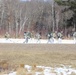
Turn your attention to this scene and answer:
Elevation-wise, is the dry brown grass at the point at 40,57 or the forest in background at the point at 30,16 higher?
the forest in background at the point at 30,16

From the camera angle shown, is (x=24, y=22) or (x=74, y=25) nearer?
(x=74, y=25)

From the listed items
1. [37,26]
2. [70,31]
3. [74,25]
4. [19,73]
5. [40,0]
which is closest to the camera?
[19,73]

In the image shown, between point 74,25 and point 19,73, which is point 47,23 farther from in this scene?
point 19,73

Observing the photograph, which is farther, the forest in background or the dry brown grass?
the forest in background

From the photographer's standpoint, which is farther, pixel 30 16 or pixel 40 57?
pixel 30 16

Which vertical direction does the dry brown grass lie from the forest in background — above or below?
below

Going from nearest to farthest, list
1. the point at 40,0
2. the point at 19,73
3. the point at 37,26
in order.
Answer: the point at 19,73 < the point at 37,26 < the point at 40,0

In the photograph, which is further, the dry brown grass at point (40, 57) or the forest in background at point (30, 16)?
the forest in background at point (30, 16)

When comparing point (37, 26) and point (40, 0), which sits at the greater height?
point (40, 0)

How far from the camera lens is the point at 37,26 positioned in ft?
231

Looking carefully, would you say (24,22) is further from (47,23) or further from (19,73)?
(19,73)

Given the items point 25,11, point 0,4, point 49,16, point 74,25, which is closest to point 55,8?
point 49,16

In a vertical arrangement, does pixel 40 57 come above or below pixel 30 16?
below

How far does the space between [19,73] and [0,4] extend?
6204cm
